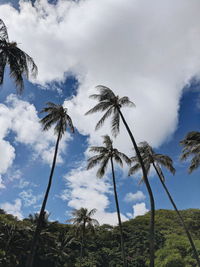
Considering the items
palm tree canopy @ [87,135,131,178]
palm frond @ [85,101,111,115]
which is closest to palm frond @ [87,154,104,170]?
palm tree canopy @ [87,135,131,178]

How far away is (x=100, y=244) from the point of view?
142 feet

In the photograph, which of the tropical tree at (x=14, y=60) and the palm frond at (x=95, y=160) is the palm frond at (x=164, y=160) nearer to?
the palm frond at (x=95, y=160)

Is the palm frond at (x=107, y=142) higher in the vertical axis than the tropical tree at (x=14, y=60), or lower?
higher

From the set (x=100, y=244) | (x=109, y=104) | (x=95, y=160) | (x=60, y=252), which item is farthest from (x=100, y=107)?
(x=100, y=244)

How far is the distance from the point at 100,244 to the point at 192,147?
3254 centimetres

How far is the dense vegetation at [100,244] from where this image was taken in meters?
28.1

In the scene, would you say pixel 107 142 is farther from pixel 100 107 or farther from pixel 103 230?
pixel 103 230

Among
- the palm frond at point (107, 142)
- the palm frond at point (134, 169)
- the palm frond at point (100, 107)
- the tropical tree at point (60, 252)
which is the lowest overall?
the tropical tree at point (60, 252)

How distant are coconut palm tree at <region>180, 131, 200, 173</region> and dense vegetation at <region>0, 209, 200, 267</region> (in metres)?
18.9

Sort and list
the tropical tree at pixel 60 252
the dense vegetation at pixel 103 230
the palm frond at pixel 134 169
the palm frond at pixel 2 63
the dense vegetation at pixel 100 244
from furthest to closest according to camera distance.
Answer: the tropical tree at pixel 60 252, the dense vegetation at pixel 100 244, the palm frond at pixel 134 169, the dense vegetation at pixel 103 230, the palm frond at pixel 2 63

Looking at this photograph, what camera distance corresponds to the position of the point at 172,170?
78.3 ft

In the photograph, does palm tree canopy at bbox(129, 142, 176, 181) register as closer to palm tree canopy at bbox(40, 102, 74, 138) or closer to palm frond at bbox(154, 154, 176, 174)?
palm frond at bbox(154, 154, 176, 174)

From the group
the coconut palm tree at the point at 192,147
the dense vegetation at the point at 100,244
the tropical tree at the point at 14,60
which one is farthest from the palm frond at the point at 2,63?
the dense vegetation at the point at 100,244

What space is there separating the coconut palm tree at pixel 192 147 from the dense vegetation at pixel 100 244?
1893 centimetres
